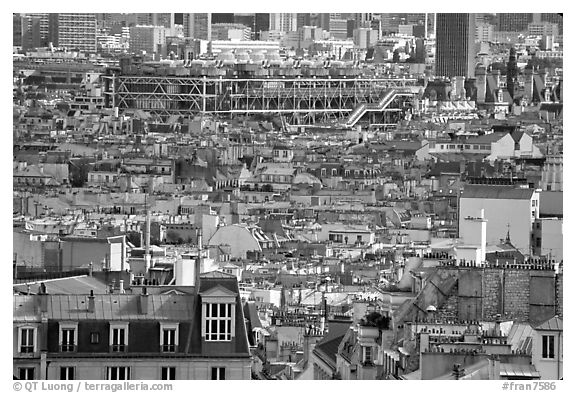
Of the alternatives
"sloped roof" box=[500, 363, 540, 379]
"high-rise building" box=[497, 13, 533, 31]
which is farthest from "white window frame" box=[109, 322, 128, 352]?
"high-rise building" box=[497, 13, 533, 31]

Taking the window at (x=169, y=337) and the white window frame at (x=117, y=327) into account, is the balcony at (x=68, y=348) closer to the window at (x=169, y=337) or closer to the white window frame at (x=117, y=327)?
the white window frame at (x=117, y=327)

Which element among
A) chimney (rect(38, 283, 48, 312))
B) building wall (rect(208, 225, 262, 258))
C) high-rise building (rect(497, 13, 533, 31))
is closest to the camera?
chimney (rect(38, 283, 48, 312))

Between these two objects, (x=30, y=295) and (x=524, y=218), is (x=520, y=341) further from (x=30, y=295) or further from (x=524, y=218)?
(x=524, y=218)

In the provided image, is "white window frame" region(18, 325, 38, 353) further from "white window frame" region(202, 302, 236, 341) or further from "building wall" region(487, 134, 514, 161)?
"building wall" region(487, 134, 514, 161)

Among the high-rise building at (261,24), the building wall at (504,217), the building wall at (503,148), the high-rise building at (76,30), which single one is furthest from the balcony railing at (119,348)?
the high-rise building at (261,24)

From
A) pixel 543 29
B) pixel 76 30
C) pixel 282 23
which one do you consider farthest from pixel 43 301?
pixel 282 23

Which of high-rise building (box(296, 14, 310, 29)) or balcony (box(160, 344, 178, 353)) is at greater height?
high-rise building (box(296, 14, 310, 29))

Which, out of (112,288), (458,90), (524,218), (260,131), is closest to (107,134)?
(260,131)
